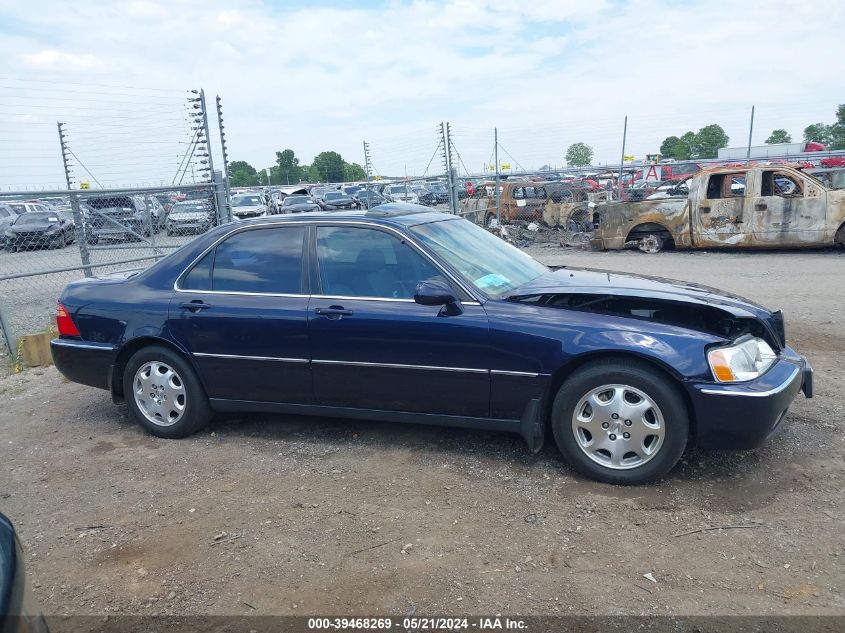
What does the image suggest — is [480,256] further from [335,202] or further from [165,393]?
[335,202]

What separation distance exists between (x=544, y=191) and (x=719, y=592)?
17.9 metres

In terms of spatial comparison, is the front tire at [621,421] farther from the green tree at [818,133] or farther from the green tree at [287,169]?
the green tree at [287,169]

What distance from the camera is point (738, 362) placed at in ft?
11.7

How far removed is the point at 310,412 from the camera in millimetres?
4488

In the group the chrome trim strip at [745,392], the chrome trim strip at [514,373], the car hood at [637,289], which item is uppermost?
the car hood at [637,289]

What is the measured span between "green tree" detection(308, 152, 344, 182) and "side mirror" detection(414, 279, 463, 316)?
50.3m

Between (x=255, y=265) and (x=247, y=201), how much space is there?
24.7 meters

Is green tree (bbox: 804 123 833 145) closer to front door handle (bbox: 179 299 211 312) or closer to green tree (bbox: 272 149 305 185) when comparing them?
green tree (bbox: 272 149 305 185)

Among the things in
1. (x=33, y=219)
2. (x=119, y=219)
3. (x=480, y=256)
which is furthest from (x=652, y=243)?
(x=33, y=219)

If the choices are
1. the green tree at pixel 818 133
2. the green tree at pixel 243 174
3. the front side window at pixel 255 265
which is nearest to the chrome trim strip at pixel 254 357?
the front side window at pixel 255 265

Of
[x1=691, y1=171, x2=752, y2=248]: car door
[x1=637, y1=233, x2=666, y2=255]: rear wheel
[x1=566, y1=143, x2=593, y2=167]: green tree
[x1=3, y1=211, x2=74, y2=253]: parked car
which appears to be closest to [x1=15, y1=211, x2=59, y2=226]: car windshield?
[x1=3, y1=211, x2=74, y2=253]: parked car

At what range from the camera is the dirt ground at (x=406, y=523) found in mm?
2889

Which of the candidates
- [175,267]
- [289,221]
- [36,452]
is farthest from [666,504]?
[36,452]

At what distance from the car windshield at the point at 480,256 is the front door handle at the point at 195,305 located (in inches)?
60.7
